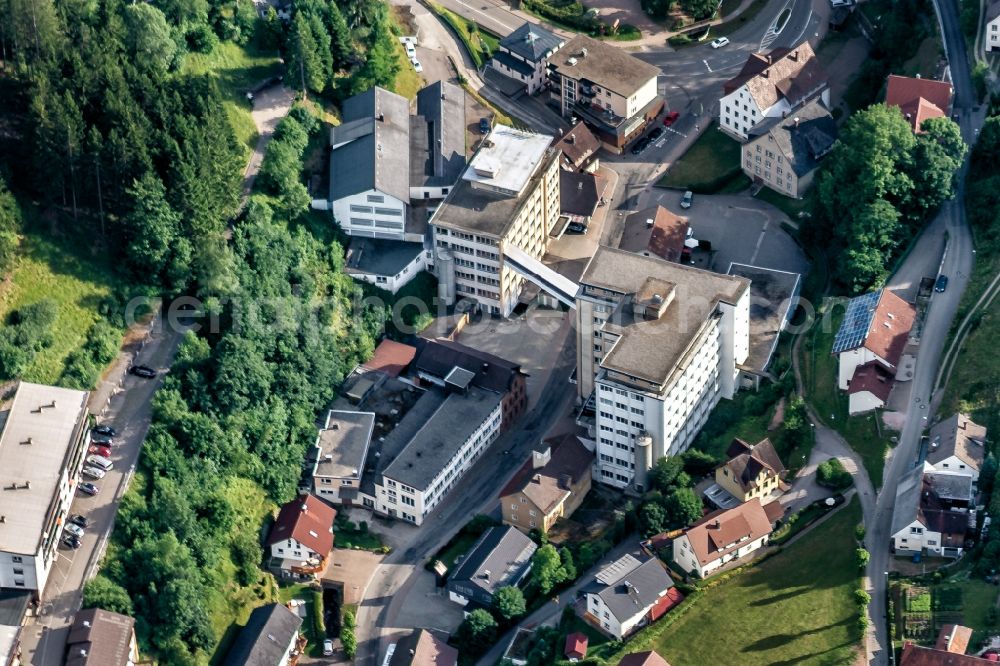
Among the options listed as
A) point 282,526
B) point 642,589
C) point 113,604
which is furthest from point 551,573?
point 113,604

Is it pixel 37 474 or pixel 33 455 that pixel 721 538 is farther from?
pixel 33 455

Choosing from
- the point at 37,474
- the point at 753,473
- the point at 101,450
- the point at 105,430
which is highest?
the point at 37,474

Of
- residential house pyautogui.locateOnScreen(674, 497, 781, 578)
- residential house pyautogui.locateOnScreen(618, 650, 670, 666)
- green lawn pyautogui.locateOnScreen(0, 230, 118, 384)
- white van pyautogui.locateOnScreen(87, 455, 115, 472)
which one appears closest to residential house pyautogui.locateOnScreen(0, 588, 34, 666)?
white van pyautogui.locateOnScreen(87, 455, 115, 472)

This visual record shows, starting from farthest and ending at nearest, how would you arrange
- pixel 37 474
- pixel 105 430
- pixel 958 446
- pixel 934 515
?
pixel 105 430 < pixel 958 446 < pixel 37 474 < pixel 934 515

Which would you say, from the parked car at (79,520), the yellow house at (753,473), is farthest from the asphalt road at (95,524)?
the yellow house at (753,473)

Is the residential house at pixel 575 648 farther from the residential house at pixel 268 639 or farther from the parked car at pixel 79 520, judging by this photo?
the parked car at pixel 79 520

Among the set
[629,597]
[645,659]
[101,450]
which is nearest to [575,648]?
[629,597]
